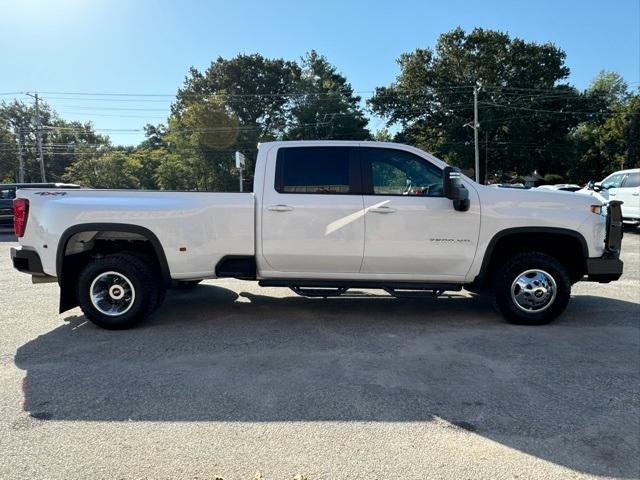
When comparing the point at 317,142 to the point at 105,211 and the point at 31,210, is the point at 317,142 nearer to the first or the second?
the point at 105,211

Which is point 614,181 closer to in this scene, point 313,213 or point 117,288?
point 313,213

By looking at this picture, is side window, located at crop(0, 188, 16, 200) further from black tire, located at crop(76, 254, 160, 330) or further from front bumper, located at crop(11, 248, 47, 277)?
black tire, located at crop(76, 254, 160, 330)

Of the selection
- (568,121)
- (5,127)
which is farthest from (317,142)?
(5,127)

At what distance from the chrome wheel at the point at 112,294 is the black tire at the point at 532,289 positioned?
415cm

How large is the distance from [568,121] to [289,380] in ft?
169

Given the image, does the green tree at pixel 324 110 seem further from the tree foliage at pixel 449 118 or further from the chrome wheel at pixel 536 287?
the chrome wheel at pixel 536 287

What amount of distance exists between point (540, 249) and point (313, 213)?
2724 millimetres

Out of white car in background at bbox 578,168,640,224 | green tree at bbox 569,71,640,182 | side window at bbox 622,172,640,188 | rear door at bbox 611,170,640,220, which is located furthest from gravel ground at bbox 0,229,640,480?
green tree at bbox 569,71,640,182

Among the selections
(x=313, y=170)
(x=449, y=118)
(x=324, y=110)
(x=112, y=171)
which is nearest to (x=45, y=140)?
(x=112, y=171)

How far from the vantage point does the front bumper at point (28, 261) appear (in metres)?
5.15

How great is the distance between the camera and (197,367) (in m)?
4.14

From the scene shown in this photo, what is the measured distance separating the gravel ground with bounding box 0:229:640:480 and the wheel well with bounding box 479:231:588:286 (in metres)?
0.61

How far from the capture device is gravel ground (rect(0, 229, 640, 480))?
2777 mm

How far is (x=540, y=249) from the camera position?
18.0 ft
